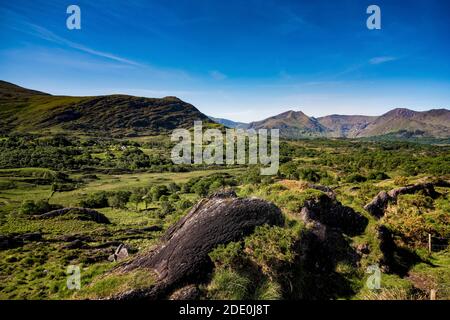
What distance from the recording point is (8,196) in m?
72.9

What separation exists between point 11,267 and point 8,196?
58.4m

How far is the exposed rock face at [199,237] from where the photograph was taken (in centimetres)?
1132

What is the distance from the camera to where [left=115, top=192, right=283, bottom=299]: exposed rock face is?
37.1 ft

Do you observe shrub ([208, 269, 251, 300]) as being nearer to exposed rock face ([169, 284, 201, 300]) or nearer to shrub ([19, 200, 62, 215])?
exposed rock face ([169, 284, 201, 300])

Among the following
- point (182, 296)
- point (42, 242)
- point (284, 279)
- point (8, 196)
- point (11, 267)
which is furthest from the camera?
point (8, 196)

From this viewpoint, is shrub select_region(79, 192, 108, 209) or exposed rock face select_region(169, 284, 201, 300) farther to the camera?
shrub select_region(79, 192, 108, 209)

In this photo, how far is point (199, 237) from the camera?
494 inches

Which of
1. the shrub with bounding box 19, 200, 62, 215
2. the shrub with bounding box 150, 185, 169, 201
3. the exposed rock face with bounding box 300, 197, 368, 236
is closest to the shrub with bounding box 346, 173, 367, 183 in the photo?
the shrub with bounding box 150, 185, 169, 201

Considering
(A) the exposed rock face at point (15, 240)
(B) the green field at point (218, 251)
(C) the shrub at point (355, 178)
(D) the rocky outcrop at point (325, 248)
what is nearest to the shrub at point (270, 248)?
(B) the green field at point (218, 251)

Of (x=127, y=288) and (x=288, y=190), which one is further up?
(x=288, y=190)

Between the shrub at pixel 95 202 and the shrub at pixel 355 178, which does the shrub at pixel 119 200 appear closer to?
the shrub at pixel 95 202

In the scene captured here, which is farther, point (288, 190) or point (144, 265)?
point (288, 190)
